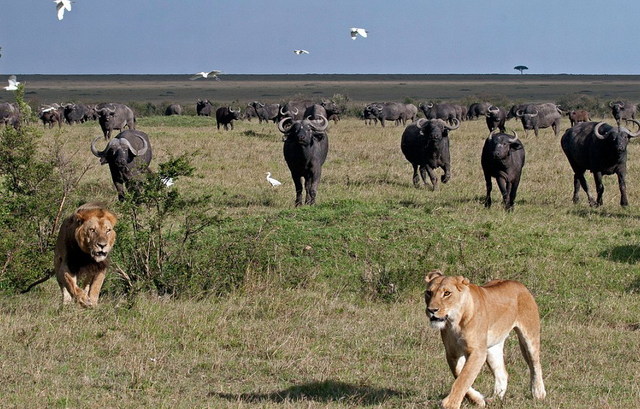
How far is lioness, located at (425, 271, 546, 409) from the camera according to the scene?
5504 mm

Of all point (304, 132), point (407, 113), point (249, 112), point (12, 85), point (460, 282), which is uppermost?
point (12, 85)

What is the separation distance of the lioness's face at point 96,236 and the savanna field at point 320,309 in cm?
51

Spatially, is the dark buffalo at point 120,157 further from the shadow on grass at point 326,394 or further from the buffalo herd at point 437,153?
the shadow on grass at point 326,394

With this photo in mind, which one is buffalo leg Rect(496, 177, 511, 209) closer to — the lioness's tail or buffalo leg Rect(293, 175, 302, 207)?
buffalo leg Rect(293, 175, 302, 207)

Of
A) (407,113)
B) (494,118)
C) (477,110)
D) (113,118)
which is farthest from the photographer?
(477,110)

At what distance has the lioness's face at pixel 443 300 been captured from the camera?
5449 millimetres

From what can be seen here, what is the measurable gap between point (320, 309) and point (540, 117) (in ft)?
92.7

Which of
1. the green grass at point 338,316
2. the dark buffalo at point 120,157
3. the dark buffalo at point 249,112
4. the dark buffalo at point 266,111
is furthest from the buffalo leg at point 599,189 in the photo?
the dark buffalo at point 249,112

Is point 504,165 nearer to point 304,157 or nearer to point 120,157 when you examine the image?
point 304,157

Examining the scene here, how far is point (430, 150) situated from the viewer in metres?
18.8

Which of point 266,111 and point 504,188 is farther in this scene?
point 266,111

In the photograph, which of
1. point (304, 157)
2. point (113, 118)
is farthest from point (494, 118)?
point (304, 157)

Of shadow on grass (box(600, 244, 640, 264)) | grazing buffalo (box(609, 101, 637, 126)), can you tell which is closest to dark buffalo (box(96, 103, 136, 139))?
grazing buffalo (box(609, 101, 637, 126))

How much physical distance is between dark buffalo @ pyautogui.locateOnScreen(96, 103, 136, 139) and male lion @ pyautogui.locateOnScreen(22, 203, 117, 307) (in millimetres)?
22143
